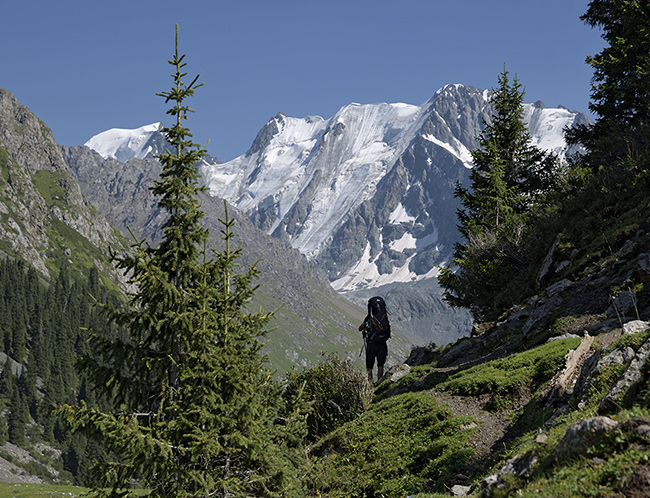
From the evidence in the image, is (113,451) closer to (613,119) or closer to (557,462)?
(557,462)

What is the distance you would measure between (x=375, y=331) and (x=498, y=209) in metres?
16.7

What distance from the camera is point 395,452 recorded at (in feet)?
44.5

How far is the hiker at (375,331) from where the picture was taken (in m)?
21.8

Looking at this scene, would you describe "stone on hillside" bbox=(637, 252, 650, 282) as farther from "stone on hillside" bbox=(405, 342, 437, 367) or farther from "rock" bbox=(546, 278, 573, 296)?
"stone on hillside" bbox=(405, 342, 437, 367)

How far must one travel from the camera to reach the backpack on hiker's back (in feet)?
71.3

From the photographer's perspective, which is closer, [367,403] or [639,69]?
[367,403]

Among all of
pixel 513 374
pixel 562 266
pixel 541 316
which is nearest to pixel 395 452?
pixel 513 374

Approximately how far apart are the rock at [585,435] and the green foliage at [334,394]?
12.0m

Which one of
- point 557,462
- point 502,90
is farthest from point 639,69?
point 557,462

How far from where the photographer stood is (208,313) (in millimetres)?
12398

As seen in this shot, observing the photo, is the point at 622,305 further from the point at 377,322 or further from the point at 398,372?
the point at 398,372

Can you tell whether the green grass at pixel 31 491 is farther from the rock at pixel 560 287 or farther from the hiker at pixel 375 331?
the rock at pixel 560 287

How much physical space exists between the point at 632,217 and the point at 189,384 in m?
16.8

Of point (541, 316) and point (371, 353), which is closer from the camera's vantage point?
point (541, 316)
